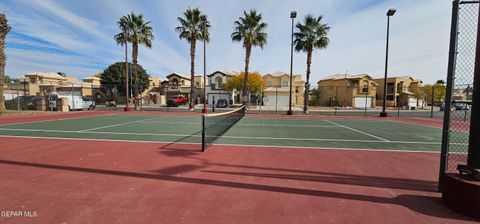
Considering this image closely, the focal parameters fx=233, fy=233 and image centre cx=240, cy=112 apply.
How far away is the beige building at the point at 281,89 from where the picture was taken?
50.0 metres

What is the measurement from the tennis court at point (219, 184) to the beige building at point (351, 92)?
47031 mm

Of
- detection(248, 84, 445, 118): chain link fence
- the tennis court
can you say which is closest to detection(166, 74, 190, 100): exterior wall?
detection(248, 84, 445, 118): chain link fence

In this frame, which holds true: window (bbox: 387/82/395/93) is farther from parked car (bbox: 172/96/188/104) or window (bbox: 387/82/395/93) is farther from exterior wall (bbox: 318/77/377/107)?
parked car (bbox: 172/96/188/104)

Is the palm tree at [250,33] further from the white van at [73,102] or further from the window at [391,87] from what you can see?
the window at [391,87]

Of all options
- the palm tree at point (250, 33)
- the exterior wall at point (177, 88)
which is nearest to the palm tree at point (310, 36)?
the palm tree at point (250, 33)

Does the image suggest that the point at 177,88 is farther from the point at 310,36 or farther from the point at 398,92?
the point at 398,92

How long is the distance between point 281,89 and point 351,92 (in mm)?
15707

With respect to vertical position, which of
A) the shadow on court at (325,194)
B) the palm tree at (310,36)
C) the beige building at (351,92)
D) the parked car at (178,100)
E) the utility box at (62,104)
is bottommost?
the shadow on court at (325,194)

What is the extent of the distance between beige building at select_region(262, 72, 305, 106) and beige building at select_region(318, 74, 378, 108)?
5.34 m

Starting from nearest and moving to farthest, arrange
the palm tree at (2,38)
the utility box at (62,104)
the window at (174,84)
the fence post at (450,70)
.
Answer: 1. the fence post at (450,70)
2. the palm tree at (2,38)
3. the utility box at (62,104)
4. the window at (174,84)

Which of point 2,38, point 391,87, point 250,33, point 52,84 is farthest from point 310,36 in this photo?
point 52,84

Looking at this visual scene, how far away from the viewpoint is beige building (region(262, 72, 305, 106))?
4997 cm

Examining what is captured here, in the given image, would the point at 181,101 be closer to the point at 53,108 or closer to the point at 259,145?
the point at 53,108

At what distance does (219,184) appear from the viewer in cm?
500
